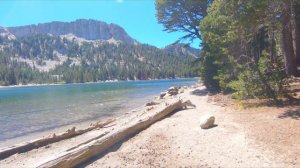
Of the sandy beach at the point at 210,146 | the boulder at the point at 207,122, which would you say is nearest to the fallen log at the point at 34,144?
the sandy beach at the point at 210,146

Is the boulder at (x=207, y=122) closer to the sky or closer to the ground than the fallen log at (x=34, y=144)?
closer to the sky

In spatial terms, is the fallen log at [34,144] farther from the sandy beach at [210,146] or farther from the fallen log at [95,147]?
the fallen log at [95,147]

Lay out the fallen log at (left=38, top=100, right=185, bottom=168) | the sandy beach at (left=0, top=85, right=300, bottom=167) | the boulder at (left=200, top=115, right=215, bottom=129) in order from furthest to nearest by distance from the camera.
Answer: the boulder at (left=200, top=115, right=215, bottom=129), the fallen log at (left=38, top=100, right=185, bottom=168), the sandy beach at (left=0, top=85, right=300, bottom=167)

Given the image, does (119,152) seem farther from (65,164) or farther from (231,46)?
(231,46)

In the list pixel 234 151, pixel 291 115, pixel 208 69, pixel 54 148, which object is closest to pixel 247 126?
pixel 291 115

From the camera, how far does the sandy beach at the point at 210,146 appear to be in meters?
10.3

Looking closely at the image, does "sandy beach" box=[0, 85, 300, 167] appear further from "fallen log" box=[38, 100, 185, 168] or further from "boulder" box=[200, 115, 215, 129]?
"boulder" box=[200, 115, 215, 129]

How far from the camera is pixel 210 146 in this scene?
1175cm

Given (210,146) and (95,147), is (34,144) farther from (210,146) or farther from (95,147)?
(210,146)

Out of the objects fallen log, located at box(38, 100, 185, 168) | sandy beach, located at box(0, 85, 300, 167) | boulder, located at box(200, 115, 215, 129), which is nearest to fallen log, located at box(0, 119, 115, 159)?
sandy beach, located at box(0, 85, 300, 167)

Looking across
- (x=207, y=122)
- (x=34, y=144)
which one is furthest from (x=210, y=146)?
(x=34, y=144)

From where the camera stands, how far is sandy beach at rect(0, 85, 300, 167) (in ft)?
33.7

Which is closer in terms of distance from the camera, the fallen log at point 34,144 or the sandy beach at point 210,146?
the sandy beach at point 210,146

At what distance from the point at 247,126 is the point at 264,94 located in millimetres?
4591
